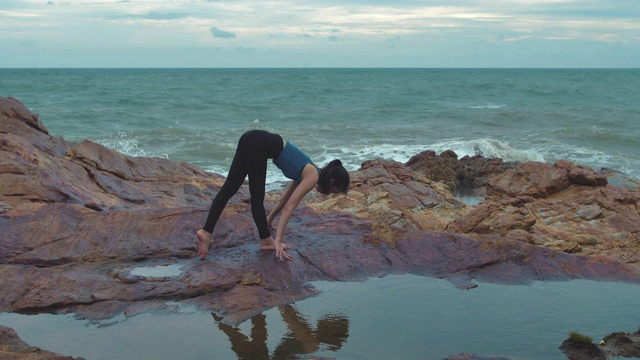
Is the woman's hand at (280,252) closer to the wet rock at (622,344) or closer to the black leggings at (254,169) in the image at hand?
the black leggings at (254,169)

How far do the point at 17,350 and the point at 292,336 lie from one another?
5.50 ft

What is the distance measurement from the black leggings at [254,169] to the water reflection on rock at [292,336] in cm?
97

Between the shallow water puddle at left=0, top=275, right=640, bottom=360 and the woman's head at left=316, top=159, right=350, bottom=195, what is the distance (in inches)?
30.5

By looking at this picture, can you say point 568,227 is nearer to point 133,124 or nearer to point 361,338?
point 361,338

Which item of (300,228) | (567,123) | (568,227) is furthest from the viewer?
(567,123)

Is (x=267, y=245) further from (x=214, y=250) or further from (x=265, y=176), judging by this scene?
(x=265, y=176)

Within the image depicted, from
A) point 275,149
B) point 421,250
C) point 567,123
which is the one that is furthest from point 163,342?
point 567,123

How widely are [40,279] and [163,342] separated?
1299 mm

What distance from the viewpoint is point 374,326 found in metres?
4.59

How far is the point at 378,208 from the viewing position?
1020cm

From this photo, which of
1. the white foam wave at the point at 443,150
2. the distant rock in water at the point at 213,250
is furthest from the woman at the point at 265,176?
the white foam wave at the point at 443,150

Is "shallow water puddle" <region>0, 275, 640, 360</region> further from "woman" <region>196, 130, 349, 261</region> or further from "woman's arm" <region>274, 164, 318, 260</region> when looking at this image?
"woman" <region>196, 130, 349, 261</region>

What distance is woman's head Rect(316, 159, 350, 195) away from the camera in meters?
5.27

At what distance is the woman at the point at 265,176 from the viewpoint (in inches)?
211
